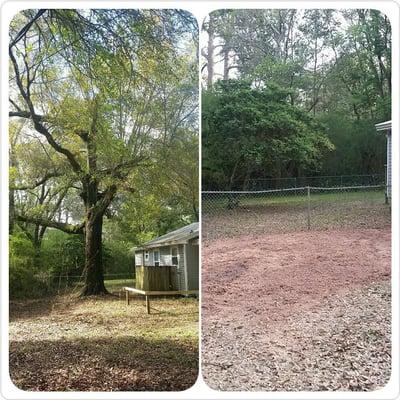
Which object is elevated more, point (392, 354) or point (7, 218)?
point (7, 218)

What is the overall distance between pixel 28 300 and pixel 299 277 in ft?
4.66

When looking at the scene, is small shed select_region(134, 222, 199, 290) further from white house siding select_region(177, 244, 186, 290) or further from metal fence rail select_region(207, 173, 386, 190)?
metal fence rail select_region(207, 173, 386, 190)

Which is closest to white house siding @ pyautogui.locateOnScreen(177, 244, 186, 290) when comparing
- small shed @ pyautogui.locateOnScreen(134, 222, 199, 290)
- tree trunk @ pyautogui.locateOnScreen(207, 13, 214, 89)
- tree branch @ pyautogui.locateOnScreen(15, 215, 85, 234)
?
small shed @ pyautogui.locateOnScreen(134, 222, 199, 290)

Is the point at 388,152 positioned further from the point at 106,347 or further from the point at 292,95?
the point at 106,347

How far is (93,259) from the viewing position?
2.78 m

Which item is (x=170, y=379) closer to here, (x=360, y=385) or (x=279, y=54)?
(x=360, y=385)

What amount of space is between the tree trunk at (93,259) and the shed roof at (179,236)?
195 mm

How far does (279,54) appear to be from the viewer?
9.80 ft

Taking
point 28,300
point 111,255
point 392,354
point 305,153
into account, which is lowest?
Answer: point 392,354

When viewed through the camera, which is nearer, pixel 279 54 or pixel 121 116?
pixel 121 116

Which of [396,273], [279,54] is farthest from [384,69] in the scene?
[396,273]

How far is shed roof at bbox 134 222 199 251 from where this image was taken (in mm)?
2758

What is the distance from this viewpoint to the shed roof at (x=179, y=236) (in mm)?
2758

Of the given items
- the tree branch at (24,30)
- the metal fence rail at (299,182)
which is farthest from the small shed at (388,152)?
the tree branch at (24,30)
